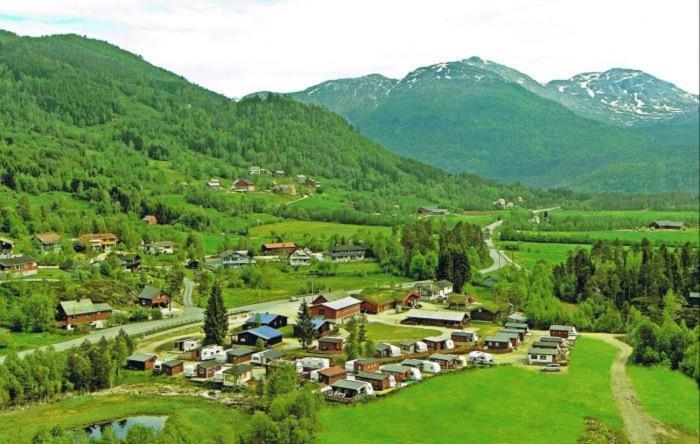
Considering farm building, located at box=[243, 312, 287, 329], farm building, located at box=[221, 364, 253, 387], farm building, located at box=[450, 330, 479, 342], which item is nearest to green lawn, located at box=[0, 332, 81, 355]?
farm building, located at box=[243, 312, 287, 329]

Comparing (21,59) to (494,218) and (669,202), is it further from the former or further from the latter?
(669,202)

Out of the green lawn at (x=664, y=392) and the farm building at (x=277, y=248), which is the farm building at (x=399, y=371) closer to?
the green lawn at (x=664, y=392)

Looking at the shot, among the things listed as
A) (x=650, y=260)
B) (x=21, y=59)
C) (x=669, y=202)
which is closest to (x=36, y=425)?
(x=650, y=260)

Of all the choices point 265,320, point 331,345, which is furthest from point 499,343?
point 265,320

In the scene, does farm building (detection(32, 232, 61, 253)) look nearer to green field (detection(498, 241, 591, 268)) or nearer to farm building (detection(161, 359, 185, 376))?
farm building (detection(161, 359, 185, 376))

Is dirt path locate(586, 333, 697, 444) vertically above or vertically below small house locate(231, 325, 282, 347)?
below
